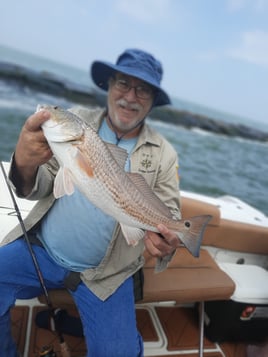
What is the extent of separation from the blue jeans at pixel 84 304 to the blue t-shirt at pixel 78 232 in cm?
12

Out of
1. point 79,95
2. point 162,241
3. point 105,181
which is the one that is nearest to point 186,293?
point 162,241

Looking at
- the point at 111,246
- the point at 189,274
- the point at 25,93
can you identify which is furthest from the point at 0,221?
the point at 25,93

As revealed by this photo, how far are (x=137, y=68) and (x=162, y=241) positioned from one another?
149 centimetres

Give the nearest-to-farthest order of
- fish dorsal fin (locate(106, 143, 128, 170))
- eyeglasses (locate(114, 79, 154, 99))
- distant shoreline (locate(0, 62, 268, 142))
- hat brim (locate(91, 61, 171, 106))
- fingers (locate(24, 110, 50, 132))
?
1. fingers (locate(24, 110, 50, 132))
2. fish dorsal fin (locate(106, 143, 128, 170))
3. hat brim (locate(91, 61, 171, 106))
4. eyeglasses (locate(114, 79, 154, 99))
5. distant shoreline (locate(0, 62, 268, 142))

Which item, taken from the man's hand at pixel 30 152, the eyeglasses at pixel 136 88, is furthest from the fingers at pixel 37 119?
the eyeglasses at pixel 136 88

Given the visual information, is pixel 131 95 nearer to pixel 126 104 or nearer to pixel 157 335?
pixel 126 104

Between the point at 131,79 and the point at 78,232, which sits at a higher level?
the point at 131,79

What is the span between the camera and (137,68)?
258 cm

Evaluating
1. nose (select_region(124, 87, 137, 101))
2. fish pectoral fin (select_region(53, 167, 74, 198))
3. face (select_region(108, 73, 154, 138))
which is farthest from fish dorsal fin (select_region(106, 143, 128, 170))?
nose (select_region(124, 87, 137, 101))

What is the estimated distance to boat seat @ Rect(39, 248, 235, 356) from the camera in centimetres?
283

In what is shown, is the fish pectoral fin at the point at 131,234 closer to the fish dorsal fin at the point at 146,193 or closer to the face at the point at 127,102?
the fish dorsal fin at the point at 146,193

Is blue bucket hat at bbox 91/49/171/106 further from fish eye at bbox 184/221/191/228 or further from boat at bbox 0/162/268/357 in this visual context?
boat at bbox 0/162/268/357

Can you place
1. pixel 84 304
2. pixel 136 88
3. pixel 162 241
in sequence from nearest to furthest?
1. pixel 162 241
2. pixel 84 304
3. pixel 136 88

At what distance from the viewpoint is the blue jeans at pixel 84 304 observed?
2.21 meters
